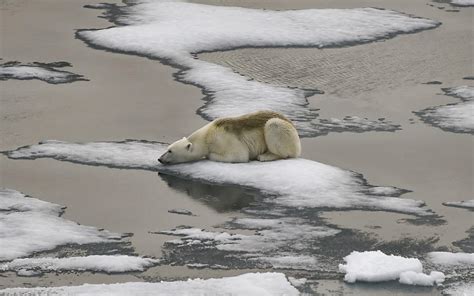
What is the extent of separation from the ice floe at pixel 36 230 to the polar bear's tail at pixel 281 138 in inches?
88.5

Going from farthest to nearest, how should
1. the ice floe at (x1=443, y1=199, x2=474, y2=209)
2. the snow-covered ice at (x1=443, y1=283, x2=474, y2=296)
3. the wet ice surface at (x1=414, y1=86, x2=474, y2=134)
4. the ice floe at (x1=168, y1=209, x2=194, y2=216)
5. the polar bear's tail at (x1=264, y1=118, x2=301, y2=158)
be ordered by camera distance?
the wet ice surface at (x1=414, y1=86, x2=474, y2=134) < the polar bear's tail at (x1=264, y1=118, x2=301, y2=158) < the ice floe at (x1=443, y1=199, x2=474, y2=209) < the ice floe at (x1=168, y1=209, x2=194, y2=216) < the snow-covered ice at (x1=443, y1=283, x2=474, y2=296)

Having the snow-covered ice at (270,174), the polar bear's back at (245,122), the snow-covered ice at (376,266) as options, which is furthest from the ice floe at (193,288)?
the polar bear's back at (245,122)

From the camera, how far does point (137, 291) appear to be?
8984 mm

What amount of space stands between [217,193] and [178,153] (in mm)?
869

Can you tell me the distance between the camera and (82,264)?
9523 mm

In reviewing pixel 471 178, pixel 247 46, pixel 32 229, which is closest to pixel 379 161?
pixel 471 178

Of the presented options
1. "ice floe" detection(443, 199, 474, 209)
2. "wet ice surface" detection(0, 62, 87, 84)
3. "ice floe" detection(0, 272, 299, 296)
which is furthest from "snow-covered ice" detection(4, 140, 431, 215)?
"wet ice surface" detection(0, 62, 87, 84)

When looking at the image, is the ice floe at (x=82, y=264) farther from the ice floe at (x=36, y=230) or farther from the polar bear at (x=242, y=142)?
the polar bear at (x=242, y=142)

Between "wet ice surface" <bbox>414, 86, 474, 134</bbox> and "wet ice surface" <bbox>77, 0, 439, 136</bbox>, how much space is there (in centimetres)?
55

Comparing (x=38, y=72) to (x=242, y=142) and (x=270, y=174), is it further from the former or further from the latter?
(x=270, y=174)

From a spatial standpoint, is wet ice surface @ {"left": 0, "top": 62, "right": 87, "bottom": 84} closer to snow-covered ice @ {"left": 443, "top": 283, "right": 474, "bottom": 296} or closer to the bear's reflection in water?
the bear's reflection in water

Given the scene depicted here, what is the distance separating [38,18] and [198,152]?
24.8 feet

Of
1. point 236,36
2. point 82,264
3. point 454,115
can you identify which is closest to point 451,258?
point 82,264

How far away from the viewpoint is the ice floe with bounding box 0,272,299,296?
8.94m
